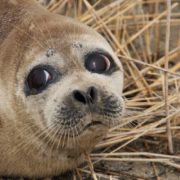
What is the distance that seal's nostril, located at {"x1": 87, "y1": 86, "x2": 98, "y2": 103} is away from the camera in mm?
3523

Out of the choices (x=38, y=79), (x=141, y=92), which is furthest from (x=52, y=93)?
(x=141, y=92)

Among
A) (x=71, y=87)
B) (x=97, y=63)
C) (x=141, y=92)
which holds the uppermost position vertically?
(x=97, y=63)

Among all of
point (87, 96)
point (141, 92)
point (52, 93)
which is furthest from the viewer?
point (141, 92)

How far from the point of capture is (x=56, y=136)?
3740mm

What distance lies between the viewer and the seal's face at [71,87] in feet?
11.7

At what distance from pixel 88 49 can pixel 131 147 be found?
1.04 metres

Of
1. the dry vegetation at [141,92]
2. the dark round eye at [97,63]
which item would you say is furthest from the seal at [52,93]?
the dry vegetation at [141,92]

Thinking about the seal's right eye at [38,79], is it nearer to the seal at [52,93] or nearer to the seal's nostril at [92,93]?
the seal at [52,93]

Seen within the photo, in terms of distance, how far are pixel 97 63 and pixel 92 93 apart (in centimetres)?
31

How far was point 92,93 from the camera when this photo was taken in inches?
139

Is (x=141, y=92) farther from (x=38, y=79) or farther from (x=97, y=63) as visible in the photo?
(x=38, y=79)

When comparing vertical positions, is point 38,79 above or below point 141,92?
above

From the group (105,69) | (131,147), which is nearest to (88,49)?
(105,69)

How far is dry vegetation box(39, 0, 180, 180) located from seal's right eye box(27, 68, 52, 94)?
2.20 ft
